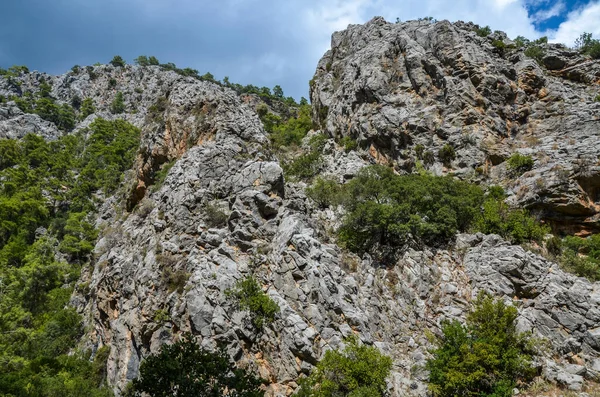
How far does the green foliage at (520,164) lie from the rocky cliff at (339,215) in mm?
605

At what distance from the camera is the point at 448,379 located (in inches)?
526

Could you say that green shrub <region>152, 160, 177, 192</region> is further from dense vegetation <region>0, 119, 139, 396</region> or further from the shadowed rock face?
the shadowed rock face

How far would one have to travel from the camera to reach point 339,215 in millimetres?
23625

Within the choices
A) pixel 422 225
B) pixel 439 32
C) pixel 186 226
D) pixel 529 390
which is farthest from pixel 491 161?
pixel 186 226

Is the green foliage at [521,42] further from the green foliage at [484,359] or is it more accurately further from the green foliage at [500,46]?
the green foliage at [484,359]

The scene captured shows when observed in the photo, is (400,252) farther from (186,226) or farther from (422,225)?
(186,226)

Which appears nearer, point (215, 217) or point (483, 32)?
point (215, 217)

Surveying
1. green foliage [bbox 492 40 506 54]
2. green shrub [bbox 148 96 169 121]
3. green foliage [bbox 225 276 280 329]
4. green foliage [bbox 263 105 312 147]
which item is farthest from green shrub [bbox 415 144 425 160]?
green shrub [bbox 148 96 169 121]

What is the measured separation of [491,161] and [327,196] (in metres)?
13.9

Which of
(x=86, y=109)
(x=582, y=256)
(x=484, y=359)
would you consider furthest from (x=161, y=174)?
(x=86, y=109)

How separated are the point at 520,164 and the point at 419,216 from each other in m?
10.9

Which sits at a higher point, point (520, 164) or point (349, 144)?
point (349, 144)

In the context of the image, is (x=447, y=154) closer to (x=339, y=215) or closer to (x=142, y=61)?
(x=339, y=215)

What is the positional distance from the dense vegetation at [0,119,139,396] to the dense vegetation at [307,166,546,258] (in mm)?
17028
